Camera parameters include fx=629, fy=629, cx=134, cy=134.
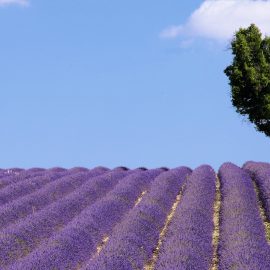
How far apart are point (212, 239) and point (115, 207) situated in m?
3.21

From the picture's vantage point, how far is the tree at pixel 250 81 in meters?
35.6

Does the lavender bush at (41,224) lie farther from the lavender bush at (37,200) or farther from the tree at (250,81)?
the tree at (250,81)

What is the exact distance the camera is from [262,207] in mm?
16156

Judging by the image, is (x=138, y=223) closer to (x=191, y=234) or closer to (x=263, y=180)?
(x=191, y=234)

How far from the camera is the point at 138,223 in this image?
1282cm

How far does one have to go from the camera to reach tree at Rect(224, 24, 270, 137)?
3559 cm

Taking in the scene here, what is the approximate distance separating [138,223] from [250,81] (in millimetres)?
24162

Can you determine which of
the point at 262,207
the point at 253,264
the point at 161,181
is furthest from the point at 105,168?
the point at 253,264

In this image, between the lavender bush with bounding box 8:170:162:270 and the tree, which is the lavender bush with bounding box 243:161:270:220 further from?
the tree

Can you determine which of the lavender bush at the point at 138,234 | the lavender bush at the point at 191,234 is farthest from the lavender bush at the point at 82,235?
the lavender bush at the point at 191,234

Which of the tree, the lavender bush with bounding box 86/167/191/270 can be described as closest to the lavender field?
the lavender bush with bounding box 86/167/191/270

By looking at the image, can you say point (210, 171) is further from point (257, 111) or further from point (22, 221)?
point (257, 111)

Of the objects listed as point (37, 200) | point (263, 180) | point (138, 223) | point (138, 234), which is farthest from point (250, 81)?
point (138, 234)

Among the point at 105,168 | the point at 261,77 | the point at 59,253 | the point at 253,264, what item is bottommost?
the point at 253,264
